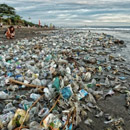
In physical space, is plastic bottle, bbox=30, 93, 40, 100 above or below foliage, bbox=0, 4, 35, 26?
below

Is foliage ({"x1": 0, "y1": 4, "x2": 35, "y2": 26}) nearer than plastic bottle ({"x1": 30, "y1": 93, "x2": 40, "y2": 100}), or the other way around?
plastic bottle ({"x1": 30, "y1": 93, "x2": 40, "y2": 100})

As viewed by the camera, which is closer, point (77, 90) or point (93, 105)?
point (93, 105)

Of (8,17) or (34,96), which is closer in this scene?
(34,96)

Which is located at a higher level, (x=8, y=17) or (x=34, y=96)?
(x=8, y=17)

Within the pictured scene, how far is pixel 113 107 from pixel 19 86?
71.9 inches

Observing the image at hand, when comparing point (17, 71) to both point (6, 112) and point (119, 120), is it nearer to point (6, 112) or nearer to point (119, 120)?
point (6, 112)

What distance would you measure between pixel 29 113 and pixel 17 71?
1939 mm

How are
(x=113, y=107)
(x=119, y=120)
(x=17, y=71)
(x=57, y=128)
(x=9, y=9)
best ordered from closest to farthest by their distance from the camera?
(x=57, y=128) → (x=119, y=120) → (x=113, y=107) → (x=17, y=71) → (x=9, y=9)

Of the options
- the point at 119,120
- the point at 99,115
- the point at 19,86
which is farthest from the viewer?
the point at 19,86

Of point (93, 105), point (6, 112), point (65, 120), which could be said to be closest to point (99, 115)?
point (93, 105)

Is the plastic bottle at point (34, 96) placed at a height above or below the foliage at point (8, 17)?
below

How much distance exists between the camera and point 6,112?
7.07 feet

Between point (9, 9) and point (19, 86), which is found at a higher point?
point (9, 9)

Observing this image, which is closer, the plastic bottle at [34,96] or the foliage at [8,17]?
the plastic bottle at [34,96]
